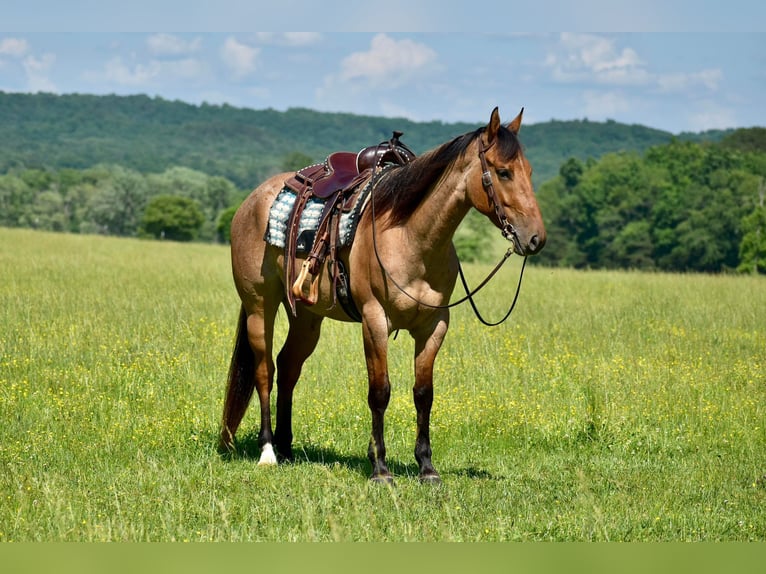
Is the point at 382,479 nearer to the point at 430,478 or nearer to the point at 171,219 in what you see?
the point at 430,478

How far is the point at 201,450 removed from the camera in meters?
8.02

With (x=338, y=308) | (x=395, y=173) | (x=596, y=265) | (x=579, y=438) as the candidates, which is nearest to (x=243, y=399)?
(x=338, y=308)

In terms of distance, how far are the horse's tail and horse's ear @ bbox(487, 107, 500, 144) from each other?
3116 millimetres

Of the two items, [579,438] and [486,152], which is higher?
[486,152]

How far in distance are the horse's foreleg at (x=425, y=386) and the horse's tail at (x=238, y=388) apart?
1.90 m

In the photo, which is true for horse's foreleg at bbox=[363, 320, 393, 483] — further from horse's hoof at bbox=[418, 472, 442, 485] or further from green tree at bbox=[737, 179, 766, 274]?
green tree at bbox=[737, 179, 766, 274]

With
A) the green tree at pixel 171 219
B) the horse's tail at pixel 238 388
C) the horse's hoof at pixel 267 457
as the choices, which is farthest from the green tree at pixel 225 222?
the horse's hoof at pixel 267 457

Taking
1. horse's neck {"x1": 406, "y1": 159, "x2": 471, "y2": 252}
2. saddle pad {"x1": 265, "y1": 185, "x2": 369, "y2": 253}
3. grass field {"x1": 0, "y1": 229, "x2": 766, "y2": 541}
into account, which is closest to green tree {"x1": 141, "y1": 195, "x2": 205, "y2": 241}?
grass field {"x1": 0, "y1": 229, "x2": 766, "y2": 541}

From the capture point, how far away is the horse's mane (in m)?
6.68

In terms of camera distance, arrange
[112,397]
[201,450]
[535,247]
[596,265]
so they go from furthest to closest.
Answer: [596,265], [112,397], [201,450], [535,247]

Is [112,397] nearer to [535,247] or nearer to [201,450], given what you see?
[201,450]

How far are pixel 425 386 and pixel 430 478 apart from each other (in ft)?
2.28

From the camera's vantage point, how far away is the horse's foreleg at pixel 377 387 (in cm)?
688

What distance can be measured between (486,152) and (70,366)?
6338 mm
